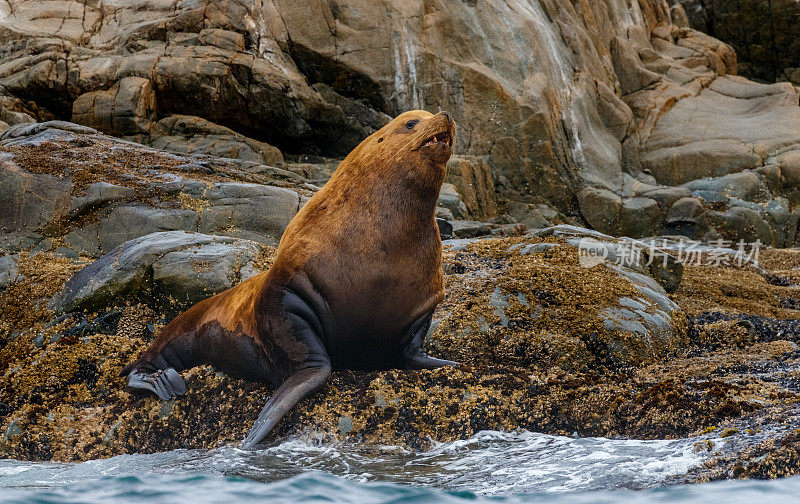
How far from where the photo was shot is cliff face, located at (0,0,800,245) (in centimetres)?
1477

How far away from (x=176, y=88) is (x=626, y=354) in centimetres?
1198

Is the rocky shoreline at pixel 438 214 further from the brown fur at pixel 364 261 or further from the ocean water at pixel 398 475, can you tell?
the brown fur at pixel 364 261

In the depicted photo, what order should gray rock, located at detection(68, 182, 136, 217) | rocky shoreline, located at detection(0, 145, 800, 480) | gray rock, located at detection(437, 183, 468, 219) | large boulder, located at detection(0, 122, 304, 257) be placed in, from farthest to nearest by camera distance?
1. gray rock, located at detection(437, 183, 468, 219)
2. gray rock, located at detection(68, 182, 136, 217)
3. large boulder, located at detection(0, 122, 304, 257)
4. rocky shoreline, located at detection(0, 145, 800, 480)

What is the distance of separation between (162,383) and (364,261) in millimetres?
1468

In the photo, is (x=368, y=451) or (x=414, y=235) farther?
(x=414, y=235)

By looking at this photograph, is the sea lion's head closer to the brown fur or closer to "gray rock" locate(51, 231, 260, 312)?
the brown fur

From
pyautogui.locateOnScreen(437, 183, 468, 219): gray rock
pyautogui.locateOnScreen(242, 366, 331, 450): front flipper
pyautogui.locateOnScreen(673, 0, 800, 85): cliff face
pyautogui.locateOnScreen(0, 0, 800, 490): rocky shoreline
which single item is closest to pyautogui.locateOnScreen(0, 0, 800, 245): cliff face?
pyautogui.locateOnScreen(0, 0, 800, 490): rocky shoreline

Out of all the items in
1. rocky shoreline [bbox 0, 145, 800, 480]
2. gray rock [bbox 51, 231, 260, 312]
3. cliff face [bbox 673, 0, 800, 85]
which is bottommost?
rocky shoreline [bbox 0, 145, 800, 480]

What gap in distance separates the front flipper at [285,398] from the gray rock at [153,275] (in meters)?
1.83

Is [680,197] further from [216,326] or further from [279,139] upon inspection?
[216,326]

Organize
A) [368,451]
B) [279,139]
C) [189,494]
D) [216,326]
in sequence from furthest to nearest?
1. [279,139]
2. [216,326]
3. [368,451]
4. [189,494]

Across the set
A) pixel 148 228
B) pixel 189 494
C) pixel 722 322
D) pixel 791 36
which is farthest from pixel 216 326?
pixel 791 36

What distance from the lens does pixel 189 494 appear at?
284 cm

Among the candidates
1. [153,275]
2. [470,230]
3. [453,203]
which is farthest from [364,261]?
[453,203]
